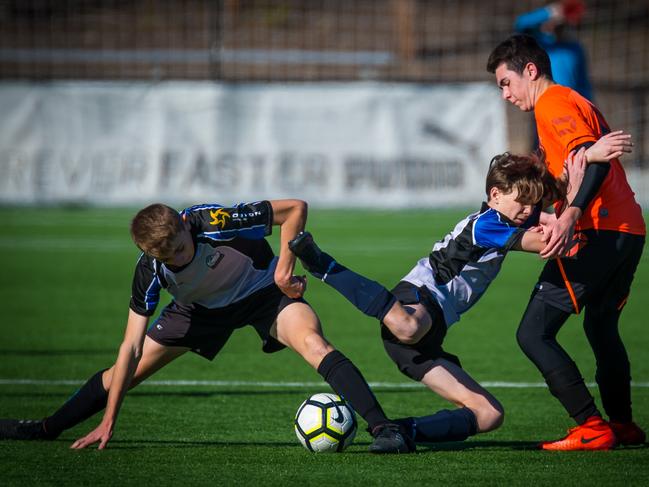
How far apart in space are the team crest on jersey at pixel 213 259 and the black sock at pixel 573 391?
5.49 feet

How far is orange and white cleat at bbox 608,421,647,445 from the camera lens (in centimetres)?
508

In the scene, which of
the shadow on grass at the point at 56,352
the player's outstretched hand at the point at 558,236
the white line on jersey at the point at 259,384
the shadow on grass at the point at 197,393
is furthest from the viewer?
the shadow on grass at the point at 56,352

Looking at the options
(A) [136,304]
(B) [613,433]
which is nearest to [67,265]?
(A) [136,304]

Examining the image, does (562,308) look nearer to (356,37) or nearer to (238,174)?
(238,174)

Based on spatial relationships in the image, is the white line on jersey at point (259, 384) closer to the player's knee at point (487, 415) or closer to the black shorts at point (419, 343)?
the black shorts at point (419, 343)

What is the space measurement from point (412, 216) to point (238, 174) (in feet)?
9.91

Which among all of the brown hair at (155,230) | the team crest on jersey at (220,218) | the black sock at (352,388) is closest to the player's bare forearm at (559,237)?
the black sock at (352,388)

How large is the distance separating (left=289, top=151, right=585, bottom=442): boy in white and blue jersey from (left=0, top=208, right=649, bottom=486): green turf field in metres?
0.20

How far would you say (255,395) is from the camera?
6.37 m

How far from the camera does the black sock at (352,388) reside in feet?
15.8

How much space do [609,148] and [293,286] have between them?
1593 mm

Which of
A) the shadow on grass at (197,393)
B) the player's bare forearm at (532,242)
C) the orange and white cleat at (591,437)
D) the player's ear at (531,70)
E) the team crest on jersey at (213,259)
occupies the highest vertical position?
the player's ear at (531,70)

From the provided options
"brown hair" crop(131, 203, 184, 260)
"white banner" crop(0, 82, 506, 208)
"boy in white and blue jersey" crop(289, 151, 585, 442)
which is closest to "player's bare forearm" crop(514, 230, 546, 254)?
"boy in white and blue jersey" crop(289, 151, 585, 442)

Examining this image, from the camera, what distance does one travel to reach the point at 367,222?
17281 millimetres
